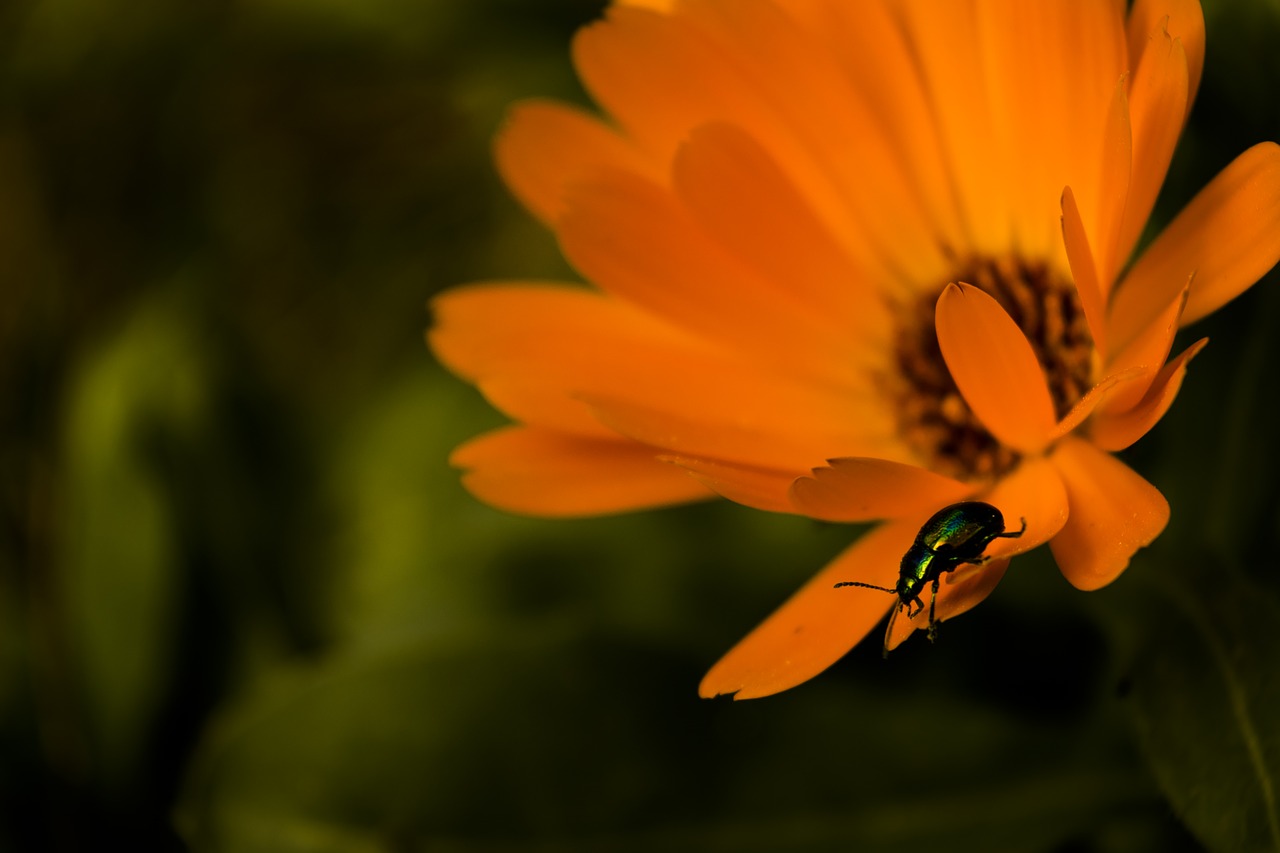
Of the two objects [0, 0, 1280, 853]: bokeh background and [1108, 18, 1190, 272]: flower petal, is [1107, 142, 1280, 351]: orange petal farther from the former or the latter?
[0, 0, 1280, 853]: bokeh background

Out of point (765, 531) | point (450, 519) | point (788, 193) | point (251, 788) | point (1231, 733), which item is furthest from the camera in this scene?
point (450, 519)

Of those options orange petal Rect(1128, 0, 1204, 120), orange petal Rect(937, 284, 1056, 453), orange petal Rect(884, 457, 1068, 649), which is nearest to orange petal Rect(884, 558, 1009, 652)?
orange petal Rect(884, 457, 1068, 649)

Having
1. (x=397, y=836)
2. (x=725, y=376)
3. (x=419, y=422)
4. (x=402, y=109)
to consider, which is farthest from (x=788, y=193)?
(x=402, y=109)

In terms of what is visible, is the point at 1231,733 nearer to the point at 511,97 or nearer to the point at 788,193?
the point at 788,193

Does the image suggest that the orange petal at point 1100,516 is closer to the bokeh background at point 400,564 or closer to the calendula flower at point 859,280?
the calendula flower at point 859,280

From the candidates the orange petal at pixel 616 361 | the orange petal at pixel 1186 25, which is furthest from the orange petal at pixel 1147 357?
the orange petal at pixel 616 361

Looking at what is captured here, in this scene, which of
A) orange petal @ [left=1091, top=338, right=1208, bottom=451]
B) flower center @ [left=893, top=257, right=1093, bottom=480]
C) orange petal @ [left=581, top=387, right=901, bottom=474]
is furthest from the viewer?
flower center @ [left=893, top=257, right=1093, bottom=480]

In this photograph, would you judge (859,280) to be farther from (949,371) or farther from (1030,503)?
(1030,503)
